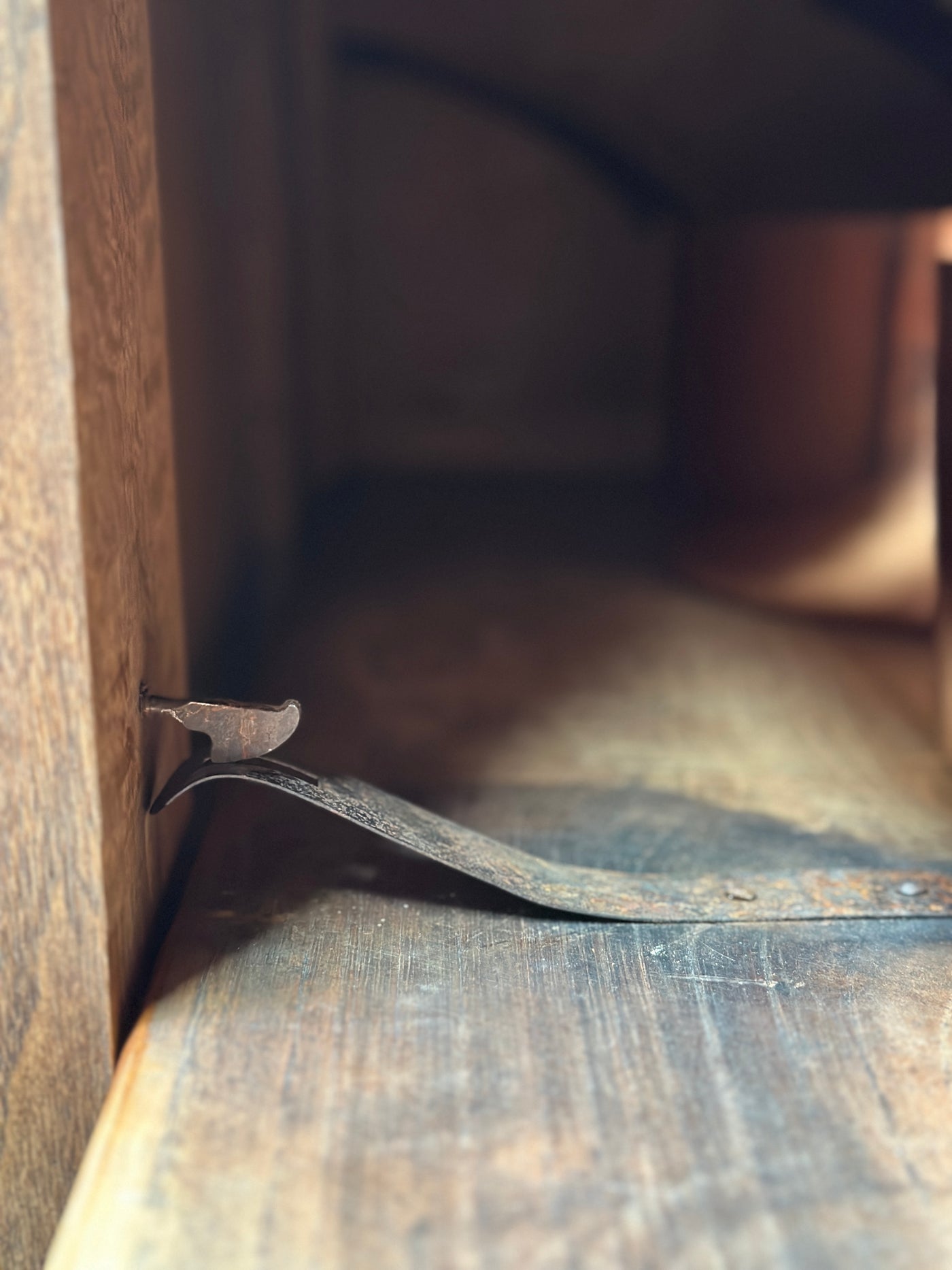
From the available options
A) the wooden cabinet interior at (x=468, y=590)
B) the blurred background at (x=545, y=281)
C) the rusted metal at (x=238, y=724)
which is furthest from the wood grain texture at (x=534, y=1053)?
the blurred background at (x=545, y=281)

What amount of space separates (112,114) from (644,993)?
0.53 meters

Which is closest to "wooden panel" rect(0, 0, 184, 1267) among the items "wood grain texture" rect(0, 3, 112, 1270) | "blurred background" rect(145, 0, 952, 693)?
"wood grain texture" rect(0, 3, 112, 1270)

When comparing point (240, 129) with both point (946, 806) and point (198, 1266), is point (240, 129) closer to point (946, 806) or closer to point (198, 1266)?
point (946, 806)

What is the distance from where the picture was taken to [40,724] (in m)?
0.54

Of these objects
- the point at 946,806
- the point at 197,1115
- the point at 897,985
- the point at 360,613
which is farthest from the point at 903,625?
the point at 197,1115

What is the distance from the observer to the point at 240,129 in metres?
1.25

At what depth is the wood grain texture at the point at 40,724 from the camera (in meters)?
0.50

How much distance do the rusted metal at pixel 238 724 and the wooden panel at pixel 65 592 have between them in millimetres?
34

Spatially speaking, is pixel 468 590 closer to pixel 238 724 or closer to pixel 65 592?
pixel 238 724

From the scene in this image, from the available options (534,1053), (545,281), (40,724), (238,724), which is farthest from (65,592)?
(545,281)

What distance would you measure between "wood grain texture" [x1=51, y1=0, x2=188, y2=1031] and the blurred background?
0.27 metres

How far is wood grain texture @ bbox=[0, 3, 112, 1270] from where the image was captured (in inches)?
19.7

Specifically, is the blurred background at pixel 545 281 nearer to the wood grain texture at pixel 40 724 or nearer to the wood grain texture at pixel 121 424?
the wood grain texture at pixel 121 424

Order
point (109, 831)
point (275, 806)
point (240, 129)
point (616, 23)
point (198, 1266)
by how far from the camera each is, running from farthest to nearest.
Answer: point (616, 23) → point (240, 129) → point (275, 806) → point (109, 831) → point (198, 1266)
